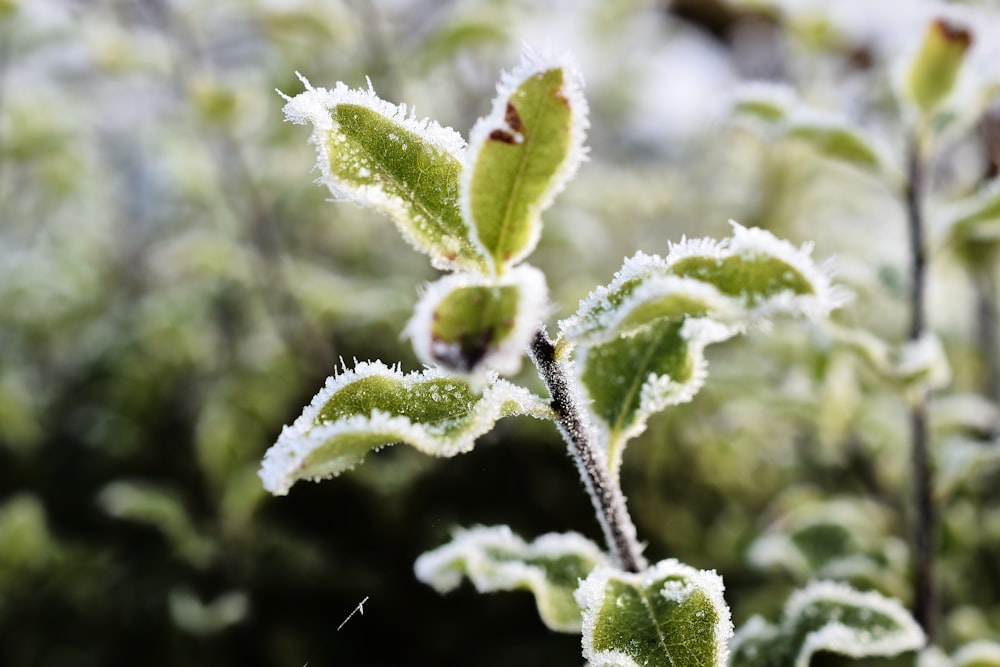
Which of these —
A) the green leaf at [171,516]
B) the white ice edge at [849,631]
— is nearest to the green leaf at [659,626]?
the white ice edge at [849,631]

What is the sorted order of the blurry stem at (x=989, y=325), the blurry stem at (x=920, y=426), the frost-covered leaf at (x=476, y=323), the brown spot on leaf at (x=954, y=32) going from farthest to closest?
1. the blurry stem at (x=989, y=325)
2. the blurry stem at (x=920, y=426)
3. the brown spot on leaf at (x=954, y=32)
4. the frost-covered leaf at (x=476, y=323)

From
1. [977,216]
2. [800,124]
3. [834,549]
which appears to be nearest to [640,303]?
[800,124]

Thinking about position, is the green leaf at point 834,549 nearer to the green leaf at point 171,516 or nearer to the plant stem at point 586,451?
the plant stem at point 586,451

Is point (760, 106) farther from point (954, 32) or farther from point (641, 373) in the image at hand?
point (641, 373)

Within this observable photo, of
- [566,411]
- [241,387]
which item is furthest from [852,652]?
[241,387]

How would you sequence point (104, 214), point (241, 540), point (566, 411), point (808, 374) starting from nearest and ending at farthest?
point (566, 411) → point (808, 374) → point (241, 540) → point (104, 214)

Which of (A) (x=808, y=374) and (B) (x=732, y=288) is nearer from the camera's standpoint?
(B) (x=732, y=288)

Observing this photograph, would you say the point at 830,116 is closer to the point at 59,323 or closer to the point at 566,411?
the point at 566,411
